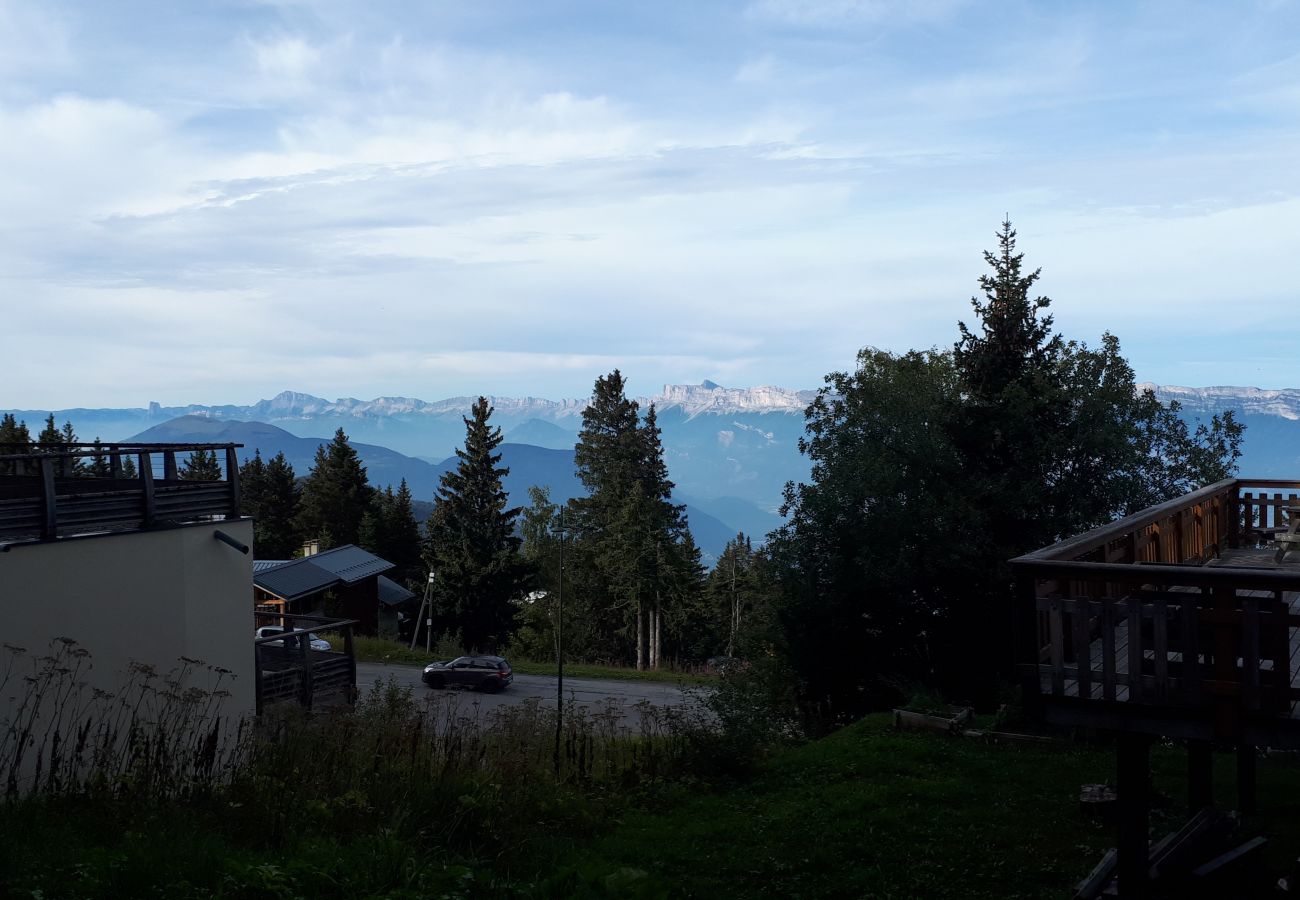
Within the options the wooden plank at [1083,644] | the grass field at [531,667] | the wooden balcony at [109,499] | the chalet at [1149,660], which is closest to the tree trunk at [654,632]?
the grass field at [531,667]

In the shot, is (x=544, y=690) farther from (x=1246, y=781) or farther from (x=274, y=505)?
(x=274, y=505)

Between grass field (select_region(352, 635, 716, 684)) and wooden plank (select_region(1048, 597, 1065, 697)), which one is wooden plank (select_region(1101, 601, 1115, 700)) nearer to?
wooden plank (select_region(1048, 597, 1065, 697))

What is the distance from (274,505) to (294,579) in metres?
27.5

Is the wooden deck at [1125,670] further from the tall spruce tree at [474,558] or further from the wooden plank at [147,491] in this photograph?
the tall spruce tree at [474,558]

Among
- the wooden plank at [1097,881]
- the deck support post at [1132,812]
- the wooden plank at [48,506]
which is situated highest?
the wooden plank at [48,506]

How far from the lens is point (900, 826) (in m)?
8.94

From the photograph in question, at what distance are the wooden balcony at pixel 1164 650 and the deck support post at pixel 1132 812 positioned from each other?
7.9 inches

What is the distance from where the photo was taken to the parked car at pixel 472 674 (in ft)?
97.1

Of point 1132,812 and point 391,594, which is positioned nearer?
point 1132,812

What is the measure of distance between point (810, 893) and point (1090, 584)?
287 centimetres

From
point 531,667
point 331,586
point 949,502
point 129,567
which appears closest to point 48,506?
point 129,567

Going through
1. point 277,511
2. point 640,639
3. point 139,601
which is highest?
point 139,601

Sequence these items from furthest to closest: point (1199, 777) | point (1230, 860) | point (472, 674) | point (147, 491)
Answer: point (472, 674)
point (147, 491)
point (1199, 777)
point (1230, 860)

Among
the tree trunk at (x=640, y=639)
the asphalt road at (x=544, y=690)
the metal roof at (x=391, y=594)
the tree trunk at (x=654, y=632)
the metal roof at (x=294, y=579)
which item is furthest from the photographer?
the tree trunk at (x=654, y=632)
